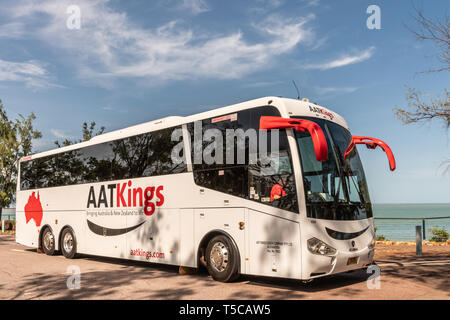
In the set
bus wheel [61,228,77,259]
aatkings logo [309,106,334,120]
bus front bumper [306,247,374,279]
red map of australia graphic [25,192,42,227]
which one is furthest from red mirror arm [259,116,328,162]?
red map of australia graphic [25,192,42,227]

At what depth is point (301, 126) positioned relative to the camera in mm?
8148

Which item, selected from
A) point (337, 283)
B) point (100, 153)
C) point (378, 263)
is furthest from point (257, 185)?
point (100, 153)

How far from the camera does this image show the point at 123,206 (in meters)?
12.5

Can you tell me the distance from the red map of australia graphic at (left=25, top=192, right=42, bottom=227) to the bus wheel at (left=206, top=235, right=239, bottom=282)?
9452mm

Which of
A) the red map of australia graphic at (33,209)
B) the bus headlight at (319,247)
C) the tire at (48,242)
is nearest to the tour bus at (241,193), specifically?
the bus headlight at (319,247)

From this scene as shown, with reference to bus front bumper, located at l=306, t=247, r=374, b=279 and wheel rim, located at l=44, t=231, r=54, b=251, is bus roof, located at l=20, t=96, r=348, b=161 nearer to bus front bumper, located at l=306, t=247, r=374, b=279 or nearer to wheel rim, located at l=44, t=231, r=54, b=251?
bus front bumper, located at l=306, t=247, r=374, b=279

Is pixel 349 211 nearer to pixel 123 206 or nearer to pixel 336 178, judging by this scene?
pixel 336 178

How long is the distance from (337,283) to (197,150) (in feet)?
13.7

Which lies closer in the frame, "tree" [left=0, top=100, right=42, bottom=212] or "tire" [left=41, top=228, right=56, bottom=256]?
"tire" [left=41, top=228, right=56, bottom=256]

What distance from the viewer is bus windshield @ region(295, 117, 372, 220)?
26.9 feet
